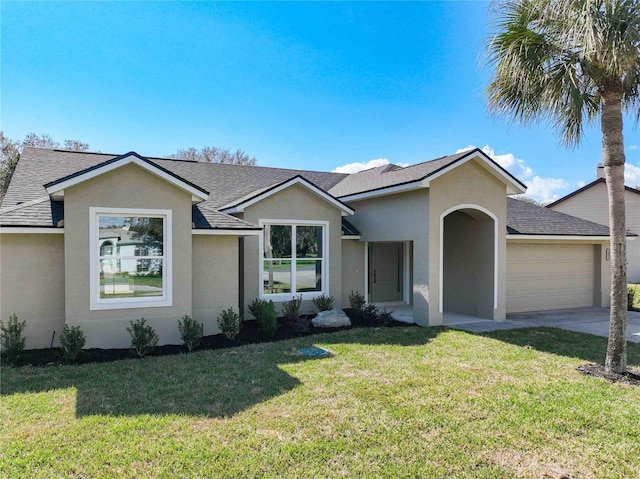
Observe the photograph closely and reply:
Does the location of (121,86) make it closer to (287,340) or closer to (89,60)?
(89,60)

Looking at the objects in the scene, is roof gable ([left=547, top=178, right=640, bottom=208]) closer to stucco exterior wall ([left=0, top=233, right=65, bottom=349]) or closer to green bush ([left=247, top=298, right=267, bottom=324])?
green bush ([left=247, top=298, right=267, bottom=324])

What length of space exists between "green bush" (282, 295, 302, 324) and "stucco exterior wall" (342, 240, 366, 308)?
2.32 metres

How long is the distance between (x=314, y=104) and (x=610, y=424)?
759 inches

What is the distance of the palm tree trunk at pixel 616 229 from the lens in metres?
7.48

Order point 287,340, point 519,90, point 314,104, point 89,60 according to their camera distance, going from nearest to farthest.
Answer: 1. point 519,90
2. point 287,340
3. point 89,60
4. point 314,104

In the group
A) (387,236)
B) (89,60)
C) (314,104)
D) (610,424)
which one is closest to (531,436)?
(610,424)

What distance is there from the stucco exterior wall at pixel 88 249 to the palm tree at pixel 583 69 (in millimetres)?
8270

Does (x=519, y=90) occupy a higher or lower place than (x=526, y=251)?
higher

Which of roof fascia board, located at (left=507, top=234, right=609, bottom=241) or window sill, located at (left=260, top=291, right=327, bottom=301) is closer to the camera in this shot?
window sill, located at (left=260, top=291, right=327, bottom=301)

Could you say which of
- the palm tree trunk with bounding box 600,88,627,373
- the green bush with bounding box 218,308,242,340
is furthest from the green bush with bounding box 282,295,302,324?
the palm tree trunk with bounding box 600,88,627,373

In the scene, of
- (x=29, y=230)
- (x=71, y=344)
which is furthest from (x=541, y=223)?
(x=29, y=230)

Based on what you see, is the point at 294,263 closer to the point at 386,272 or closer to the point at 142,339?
the point at 386,272

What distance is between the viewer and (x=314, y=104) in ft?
70.3

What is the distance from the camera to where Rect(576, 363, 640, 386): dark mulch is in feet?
23.9
